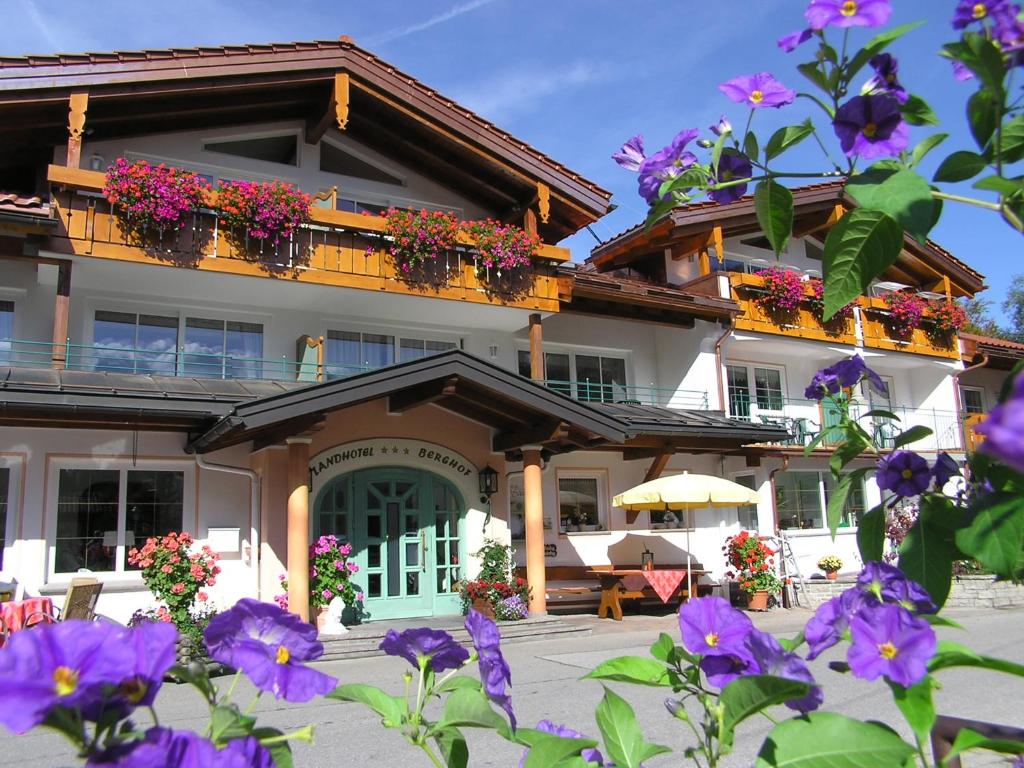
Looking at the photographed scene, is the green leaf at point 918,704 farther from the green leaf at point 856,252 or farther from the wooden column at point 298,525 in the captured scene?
the wooden column at point 298,525

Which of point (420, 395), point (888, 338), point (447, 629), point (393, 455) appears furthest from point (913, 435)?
point (888, 338)

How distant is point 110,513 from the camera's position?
1248cm

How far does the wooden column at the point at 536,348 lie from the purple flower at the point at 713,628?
14.0 meters

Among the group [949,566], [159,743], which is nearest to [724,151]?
[949,566]

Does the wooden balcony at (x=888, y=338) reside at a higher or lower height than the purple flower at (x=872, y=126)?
higher

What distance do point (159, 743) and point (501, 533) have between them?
14.2m

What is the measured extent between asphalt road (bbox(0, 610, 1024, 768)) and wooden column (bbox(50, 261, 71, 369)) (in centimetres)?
490

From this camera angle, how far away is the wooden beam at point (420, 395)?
1312cm

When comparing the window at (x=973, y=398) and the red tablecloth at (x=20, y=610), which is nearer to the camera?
the red tablecloth at (x=20, y=610)

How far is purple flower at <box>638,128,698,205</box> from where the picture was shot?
1613 mm

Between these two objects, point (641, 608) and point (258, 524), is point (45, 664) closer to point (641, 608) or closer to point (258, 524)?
point (258, 524)

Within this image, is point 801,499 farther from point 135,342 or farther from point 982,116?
point 982,116

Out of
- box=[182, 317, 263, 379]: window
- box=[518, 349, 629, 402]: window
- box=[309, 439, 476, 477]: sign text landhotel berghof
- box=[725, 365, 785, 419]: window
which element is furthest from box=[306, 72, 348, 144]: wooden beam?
box=[725, 365, 785, 419]: window

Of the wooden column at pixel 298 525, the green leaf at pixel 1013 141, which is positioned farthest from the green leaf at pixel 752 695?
the wooden column at pixel 298 525
